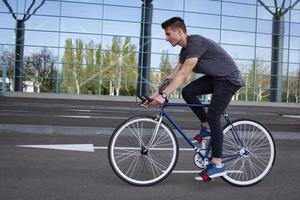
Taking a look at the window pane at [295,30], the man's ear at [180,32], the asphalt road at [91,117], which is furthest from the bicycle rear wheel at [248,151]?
the window pane at [295,30]

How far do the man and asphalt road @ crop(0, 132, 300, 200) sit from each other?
0.36 metres

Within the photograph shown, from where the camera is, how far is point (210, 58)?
5.23 metres

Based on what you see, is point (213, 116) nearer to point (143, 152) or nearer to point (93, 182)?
point (143, 152)

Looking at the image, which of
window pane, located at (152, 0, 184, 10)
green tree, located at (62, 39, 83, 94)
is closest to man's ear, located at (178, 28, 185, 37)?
green tree, located at (62, 39, 83, 94)

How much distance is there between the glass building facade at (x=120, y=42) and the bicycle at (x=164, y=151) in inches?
979

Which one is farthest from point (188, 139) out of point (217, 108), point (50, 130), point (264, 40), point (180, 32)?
point (264, 40)

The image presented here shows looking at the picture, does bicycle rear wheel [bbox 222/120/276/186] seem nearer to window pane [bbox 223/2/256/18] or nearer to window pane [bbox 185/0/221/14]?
window pane [bbox 185/0/221/14]

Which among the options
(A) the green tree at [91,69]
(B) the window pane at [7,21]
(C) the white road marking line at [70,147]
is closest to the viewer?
(C) the white road marking line at [70,147]

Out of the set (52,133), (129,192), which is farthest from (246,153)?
(52,133)

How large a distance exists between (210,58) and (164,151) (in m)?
1.10

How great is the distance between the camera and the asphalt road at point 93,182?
4.83m

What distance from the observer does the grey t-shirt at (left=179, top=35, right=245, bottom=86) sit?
16.8 feet

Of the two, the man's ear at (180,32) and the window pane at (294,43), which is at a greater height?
the window pane at (294,43)

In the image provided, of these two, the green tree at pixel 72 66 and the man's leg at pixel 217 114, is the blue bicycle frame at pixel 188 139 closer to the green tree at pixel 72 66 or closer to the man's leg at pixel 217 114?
the man's leg at pixel 217 114
